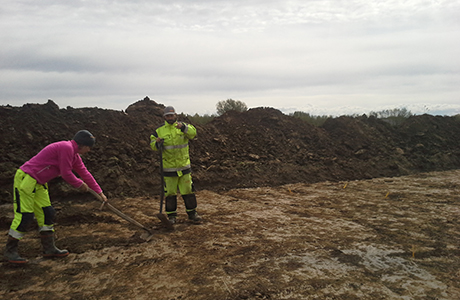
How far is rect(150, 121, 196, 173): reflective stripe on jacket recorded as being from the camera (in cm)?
554

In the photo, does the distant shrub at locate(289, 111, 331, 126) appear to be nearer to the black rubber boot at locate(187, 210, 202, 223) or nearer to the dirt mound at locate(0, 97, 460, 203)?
the dirt mound at locate(0, 97, 460, 203)

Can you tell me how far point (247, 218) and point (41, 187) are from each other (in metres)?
3.63

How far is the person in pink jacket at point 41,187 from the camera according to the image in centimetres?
377

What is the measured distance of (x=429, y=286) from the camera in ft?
11.1

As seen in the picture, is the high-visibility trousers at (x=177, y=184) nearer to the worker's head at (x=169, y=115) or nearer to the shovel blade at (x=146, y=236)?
the shovel blade at (x=146, y=236)

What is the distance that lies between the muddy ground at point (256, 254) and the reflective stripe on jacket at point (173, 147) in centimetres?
111

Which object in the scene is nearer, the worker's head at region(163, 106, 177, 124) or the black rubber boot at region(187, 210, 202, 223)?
the worker's head at region(163, 106, 177, 124)

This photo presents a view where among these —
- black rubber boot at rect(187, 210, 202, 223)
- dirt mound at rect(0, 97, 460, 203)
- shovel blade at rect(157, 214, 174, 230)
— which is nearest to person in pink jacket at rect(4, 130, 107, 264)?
shovel blade at rect(157, 214, 174, 230)

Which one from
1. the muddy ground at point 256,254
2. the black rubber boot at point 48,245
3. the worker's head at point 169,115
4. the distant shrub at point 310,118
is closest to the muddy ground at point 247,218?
the muddy ground at point 256,254

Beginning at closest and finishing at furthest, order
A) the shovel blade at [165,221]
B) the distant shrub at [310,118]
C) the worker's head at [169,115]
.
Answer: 1. the shovel blade at [165,221]
2. the worker's head at [169,115]
3. the distant shrub at [310,118]

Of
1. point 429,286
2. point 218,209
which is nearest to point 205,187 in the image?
point 218,209

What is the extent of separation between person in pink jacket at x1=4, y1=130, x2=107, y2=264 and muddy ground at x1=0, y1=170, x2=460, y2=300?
0.26m

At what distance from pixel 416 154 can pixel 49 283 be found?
14.5 metres

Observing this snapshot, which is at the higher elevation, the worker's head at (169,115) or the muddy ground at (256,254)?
the worker's head at (169,115)
